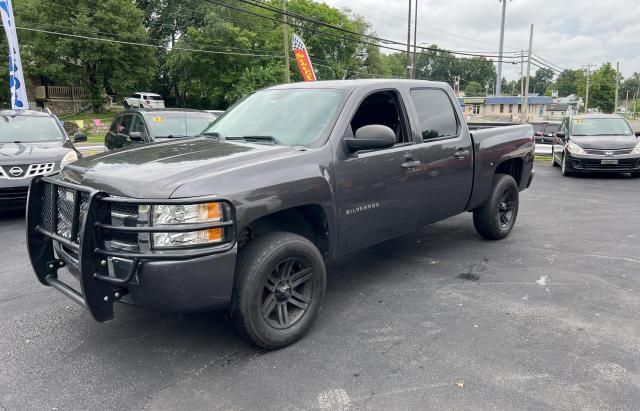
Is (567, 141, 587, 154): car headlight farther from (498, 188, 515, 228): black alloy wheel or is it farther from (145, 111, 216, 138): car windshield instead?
(145, 111, 216, 138): car windshield

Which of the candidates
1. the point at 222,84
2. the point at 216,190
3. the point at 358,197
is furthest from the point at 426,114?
the point at 222,84

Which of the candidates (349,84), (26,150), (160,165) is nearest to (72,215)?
(160,165)

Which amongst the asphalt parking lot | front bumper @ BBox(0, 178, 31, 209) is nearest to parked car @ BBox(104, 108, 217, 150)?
front bumper @ BBox(0, 178, 31, 209)

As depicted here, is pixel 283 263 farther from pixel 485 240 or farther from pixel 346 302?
pixel 485 240

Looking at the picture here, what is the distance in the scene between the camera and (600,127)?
13.0m

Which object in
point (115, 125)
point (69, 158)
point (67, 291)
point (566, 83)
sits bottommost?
point (67, 291)

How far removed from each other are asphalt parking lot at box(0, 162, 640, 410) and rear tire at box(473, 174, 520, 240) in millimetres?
615

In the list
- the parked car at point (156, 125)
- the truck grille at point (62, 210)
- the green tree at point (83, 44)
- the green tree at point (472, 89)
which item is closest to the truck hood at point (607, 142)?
the parked car at point (156, 125)

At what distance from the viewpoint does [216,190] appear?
119 inches

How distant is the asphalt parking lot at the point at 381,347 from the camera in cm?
293

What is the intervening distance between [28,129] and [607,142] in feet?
40.8

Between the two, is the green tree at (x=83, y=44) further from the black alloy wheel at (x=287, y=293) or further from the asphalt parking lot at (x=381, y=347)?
the black alloy wheel at (x=287, y=293)

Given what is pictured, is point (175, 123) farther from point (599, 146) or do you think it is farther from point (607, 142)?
point (607, 142)

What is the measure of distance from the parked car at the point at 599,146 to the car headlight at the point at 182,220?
11556mm
